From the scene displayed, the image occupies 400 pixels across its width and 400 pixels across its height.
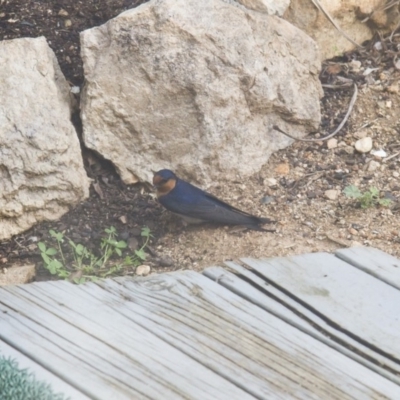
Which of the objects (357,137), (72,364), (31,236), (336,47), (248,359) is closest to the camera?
(72,364)

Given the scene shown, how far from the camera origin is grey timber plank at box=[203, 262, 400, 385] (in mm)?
2494

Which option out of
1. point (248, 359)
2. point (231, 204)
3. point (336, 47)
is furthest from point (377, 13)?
point (248, 359)

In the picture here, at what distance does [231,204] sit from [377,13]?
1.75 m

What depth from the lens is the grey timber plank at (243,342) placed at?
2.31m

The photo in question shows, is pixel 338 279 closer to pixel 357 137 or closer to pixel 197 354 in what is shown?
pixel 197 354

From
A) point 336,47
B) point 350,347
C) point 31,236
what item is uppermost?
point 336,47

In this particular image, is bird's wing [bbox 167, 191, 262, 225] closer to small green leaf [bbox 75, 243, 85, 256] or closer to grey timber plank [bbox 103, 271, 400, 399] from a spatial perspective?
small green leaf [bbox 75, 243, 85, 256]

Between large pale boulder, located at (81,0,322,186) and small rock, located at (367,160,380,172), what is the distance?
0.54m

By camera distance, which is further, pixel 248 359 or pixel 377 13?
pixel 377 13

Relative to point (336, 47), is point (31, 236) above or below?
below

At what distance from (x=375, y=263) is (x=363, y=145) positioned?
2.05 meters

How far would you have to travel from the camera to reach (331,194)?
4.61 metres

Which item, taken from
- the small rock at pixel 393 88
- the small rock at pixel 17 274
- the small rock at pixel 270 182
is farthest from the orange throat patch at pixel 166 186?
the small rock at pixel 393 88

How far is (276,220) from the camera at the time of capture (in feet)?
14.6
